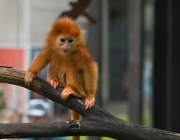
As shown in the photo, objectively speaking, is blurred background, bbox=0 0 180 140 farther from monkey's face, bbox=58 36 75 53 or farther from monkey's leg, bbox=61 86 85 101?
monkey's leg, bbox=61 86 85 101

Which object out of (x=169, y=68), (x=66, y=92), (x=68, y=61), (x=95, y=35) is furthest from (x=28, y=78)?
(x=169, y=68)

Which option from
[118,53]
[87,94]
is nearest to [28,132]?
[87,94]

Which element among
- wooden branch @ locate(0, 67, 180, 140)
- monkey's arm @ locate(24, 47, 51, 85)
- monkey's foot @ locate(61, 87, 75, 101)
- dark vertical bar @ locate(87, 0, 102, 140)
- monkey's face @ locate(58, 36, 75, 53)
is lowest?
wooden branch @ locate(0, 67, 180, 140)

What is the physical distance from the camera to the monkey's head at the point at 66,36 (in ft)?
10.4

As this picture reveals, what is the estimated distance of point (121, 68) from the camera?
7.08 meters

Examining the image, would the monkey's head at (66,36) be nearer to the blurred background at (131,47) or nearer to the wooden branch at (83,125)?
the wooden branch at (83,125)

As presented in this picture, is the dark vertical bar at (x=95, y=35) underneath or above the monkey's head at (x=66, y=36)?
above

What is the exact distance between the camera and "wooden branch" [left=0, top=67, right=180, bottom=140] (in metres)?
2.67

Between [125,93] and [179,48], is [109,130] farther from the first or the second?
[125,93]

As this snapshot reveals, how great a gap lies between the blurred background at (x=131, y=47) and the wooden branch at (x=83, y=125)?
1.92m

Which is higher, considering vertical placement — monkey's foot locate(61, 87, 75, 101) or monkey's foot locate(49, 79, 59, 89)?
monkey's foot locate(49, 79, 59, 89)

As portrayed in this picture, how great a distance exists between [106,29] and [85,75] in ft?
10.6

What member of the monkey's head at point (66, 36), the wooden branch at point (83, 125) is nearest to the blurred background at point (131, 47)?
the monkey's head at point (66, 36)

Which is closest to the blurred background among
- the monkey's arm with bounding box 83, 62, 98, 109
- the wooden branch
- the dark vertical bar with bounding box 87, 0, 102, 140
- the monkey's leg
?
the dark vertical bar with bounding box 87, 0, 102, 140
